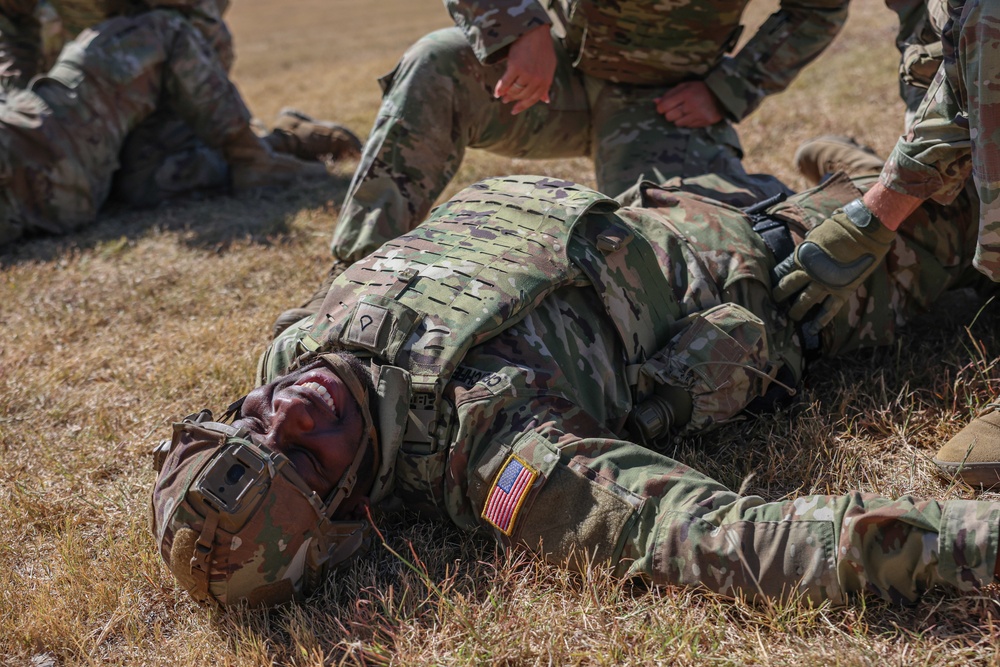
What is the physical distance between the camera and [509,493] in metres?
2.04

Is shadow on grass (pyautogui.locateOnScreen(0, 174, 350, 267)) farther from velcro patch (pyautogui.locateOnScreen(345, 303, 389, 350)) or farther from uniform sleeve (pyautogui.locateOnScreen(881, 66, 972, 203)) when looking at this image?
uniform sleeve (pyautogui.locateOnScreen(881, 66, 972, 203))

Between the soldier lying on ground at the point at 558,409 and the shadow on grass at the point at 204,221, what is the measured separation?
8.15 ft

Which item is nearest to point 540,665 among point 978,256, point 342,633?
point 342,633

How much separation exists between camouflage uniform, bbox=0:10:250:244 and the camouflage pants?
2214 millimetres

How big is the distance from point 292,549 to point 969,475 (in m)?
1.61

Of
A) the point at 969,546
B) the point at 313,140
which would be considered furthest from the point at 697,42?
the point at 313,140

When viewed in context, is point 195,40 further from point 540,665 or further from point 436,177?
point 540,665

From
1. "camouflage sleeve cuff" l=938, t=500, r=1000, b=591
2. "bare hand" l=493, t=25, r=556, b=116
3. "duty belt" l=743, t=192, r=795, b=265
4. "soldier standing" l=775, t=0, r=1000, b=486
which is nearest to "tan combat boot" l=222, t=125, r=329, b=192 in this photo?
"bare hand" l=493, t=25, r=556, b=116

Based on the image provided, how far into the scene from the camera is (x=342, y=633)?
1.99 metres

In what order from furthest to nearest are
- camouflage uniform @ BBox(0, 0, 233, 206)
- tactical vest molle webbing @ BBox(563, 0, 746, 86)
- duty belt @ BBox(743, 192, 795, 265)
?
camouflage uniform @ BBox(0, 0, 233, 206)
tactical vest molle webbing @ BBox(563, 0, 746, 86)
duty belt @ BBox(743, 192, 795, 265)

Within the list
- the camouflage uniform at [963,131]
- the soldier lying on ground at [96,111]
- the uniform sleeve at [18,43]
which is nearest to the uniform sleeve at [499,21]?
the camouflage uniform at [963,131]

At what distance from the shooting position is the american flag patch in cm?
202

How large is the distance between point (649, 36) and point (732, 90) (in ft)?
1.32

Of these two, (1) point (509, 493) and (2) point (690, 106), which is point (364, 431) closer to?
(1) point (509, 493)
